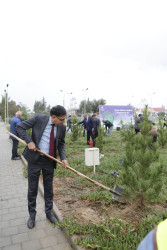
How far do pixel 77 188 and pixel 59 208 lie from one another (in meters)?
1.05

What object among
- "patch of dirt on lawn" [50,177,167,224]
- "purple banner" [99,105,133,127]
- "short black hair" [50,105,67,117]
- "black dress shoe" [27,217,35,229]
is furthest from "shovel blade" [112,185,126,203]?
"purple banner" [99,105,133,127]

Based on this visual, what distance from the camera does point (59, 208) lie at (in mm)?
3799

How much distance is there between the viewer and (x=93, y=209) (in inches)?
147

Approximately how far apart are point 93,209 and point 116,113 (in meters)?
15.5

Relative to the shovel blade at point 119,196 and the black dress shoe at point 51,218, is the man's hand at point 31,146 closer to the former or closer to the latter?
the black dress shoe at point 51,218

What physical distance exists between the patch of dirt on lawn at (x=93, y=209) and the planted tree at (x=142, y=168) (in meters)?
0.22

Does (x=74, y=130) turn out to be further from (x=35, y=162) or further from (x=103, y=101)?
(x=103, y=101)

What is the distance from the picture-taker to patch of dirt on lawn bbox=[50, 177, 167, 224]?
11.0 ft

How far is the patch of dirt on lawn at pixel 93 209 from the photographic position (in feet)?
11.0

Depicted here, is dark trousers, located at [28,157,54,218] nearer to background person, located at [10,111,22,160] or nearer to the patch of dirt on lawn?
the patch of dirt on lawn

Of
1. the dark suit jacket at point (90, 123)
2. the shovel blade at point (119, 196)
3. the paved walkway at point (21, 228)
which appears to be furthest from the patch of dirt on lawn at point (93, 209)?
the dark suit jacket at point (90, 123)

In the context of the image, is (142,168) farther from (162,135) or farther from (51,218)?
(162,135)

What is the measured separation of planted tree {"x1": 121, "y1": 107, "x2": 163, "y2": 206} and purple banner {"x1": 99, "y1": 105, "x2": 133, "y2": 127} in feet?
49.0

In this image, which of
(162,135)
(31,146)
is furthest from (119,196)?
(162,135)
